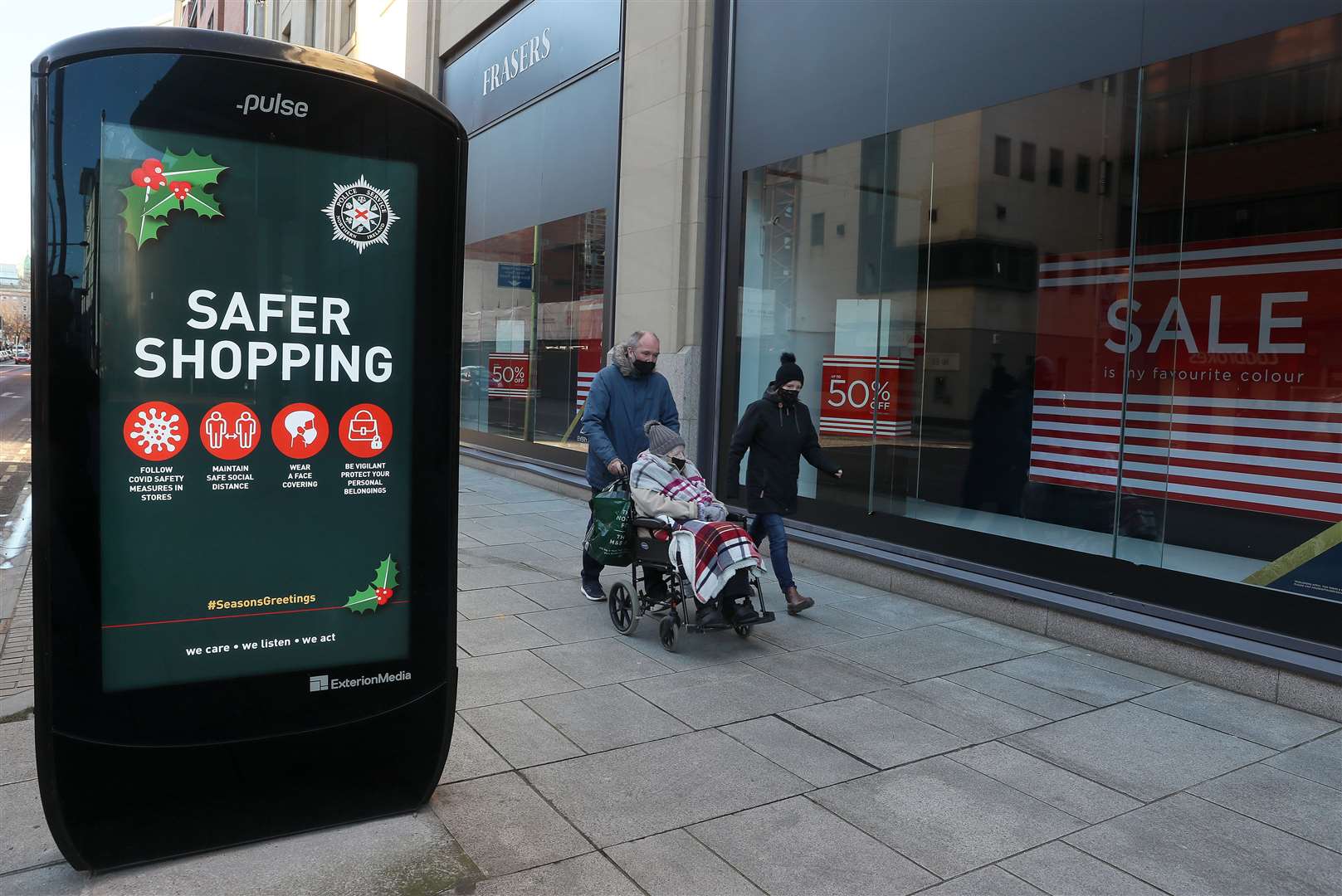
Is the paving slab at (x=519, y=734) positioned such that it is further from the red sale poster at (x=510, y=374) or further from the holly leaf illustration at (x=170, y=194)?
the red sale poster at (x=510, y=374)

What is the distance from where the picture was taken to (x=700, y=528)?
231 inches

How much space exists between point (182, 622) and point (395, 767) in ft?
3.07

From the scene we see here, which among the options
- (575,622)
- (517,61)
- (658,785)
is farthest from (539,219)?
(658,785)

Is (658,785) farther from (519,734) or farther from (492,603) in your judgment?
(492,603)

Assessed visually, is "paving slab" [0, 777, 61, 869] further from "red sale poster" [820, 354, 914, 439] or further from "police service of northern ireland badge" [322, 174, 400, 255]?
"red sale poster" [820, 354, 914, 439]

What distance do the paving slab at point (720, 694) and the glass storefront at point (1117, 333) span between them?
2.58 m

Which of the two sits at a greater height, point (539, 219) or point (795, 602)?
point (539, 219)

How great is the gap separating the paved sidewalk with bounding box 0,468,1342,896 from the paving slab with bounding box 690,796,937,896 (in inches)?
0.4

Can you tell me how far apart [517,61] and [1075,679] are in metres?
12.6

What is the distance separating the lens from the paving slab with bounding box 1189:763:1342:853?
3.92 m

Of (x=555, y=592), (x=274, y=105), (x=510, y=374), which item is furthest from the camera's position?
(x=510, y=374)

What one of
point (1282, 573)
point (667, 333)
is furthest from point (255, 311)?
point (667, 333)

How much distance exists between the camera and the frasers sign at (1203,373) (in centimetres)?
640

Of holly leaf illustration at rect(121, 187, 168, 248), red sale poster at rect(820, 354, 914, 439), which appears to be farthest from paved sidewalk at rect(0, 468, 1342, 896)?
red sale poster at rect(820, 354, 914, 439)
